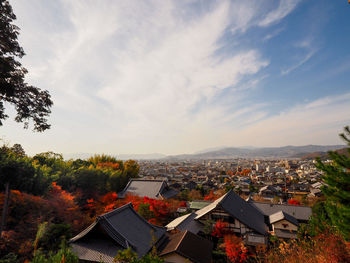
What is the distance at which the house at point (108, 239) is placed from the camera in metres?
10.2

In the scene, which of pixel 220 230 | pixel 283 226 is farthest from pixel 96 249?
pixel 283 226

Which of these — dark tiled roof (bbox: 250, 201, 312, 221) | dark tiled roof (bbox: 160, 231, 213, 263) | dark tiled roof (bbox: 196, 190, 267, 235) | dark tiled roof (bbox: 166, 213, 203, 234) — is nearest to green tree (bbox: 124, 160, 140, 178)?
dark tiled roof (bbox: 166, 213, 203, 234)

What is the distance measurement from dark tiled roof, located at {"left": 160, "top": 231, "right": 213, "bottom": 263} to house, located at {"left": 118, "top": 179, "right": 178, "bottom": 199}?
14.6 meters

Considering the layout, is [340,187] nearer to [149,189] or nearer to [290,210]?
[290,210]

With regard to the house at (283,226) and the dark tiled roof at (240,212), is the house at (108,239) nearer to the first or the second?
the dark tiled roof at (240,212)

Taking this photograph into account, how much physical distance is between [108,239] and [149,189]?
17565 millimetres

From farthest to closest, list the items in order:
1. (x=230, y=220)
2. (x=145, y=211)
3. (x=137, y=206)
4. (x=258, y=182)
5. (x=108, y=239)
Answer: (x=258, y=182)
(x=137, y=206)
(x=145, y=211)
(x=230, y=220)
(x=108, y=239)

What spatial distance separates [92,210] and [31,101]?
1602 centimetres

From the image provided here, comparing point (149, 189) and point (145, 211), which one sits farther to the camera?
point (149, 189)

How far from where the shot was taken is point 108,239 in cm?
1107

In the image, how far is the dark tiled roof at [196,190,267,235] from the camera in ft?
57.9

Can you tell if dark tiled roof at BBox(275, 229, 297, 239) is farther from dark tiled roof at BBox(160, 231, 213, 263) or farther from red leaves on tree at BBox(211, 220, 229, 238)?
dark tiled roof at BBox(160, 231, 213, 263)

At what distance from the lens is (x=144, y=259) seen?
185 inches

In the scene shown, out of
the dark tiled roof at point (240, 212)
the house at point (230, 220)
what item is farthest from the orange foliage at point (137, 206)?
the dark tiled roof at point (240, 212)
